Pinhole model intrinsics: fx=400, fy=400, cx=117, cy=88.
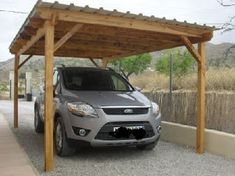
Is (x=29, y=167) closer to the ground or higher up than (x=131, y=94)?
closer to the ground

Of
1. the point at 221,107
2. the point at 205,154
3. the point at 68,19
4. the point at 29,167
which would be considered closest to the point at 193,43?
the point at 221,107

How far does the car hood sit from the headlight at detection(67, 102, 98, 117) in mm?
98

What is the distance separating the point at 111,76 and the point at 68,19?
2.77 metres

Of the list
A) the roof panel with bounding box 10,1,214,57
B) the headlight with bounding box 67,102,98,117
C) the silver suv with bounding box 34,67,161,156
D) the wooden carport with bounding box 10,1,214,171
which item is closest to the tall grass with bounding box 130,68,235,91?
the wooden carport with bounding box 10,1,214,171

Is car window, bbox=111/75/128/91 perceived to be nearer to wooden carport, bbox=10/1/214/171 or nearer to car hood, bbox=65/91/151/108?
car hood, bbox=65/91/151/108

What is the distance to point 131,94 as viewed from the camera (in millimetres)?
8453

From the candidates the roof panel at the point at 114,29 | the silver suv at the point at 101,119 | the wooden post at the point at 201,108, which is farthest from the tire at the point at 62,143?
the wooden post at the point at 201,108

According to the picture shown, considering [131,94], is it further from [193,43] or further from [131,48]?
[131,48]

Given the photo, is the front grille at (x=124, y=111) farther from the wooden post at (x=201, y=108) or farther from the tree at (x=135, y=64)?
the tree at (x=135, y=64)

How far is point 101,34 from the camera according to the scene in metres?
9.01

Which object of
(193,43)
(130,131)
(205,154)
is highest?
(193,43)

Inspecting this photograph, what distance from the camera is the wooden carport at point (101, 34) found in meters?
6.77

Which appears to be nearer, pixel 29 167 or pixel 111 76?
pixel 29 167

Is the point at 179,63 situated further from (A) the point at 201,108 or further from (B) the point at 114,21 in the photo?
(B) the point at 114,21
